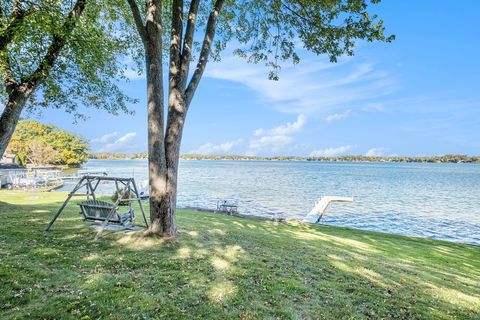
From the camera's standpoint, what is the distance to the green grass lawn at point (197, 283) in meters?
4.04

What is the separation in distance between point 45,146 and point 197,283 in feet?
289

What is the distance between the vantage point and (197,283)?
490 centimetres

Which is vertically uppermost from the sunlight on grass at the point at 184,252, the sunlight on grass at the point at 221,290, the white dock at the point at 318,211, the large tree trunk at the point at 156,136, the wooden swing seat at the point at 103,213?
the large tree trunk at the point at 156,136

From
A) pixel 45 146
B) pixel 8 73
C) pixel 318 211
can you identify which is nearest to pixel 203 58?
pixel 8 73

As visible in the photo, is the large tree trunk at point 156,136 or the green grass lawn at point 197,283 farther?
the large tree trunk at point 156,136

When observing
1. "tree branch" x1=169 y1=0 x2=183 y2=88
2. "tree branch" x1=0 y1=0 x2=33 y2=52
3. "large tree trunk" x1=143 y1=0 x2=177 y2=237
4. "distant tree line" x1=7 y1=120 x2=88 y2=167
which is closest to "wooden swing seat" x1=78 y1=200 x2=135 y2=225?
"large tree trunk" x1=143 y1=0 x2=177 y2=237

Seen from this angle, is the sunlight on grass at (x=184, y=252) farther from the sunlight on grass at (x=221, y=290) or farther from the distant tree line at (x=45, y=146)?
the distant tree line at (x=45, y=146)

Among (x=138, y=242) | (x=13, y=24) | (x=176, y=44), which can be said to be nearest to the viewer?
(x=13, y=24)

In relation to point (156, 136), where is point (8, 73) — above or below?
above

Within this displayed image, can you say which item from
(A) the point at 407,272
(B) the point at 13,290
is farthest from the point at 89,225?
(A) the point at 407,272

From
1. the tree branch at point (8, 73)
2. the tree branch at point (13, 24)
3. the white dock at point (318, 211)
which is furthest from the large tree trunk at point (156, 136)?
the white dock at point (318, 211)

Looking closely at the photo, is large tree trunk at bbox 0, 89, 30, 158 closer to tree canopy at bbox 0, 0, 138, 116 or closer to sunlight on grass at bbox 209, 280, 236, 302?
tree canopy at bbox 0, 0, 138, 116

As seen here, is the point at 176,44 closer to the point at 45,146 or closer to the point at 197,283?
the point at 197,283

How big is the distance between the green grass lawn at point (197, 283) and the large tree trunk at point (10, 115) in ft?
7.54
